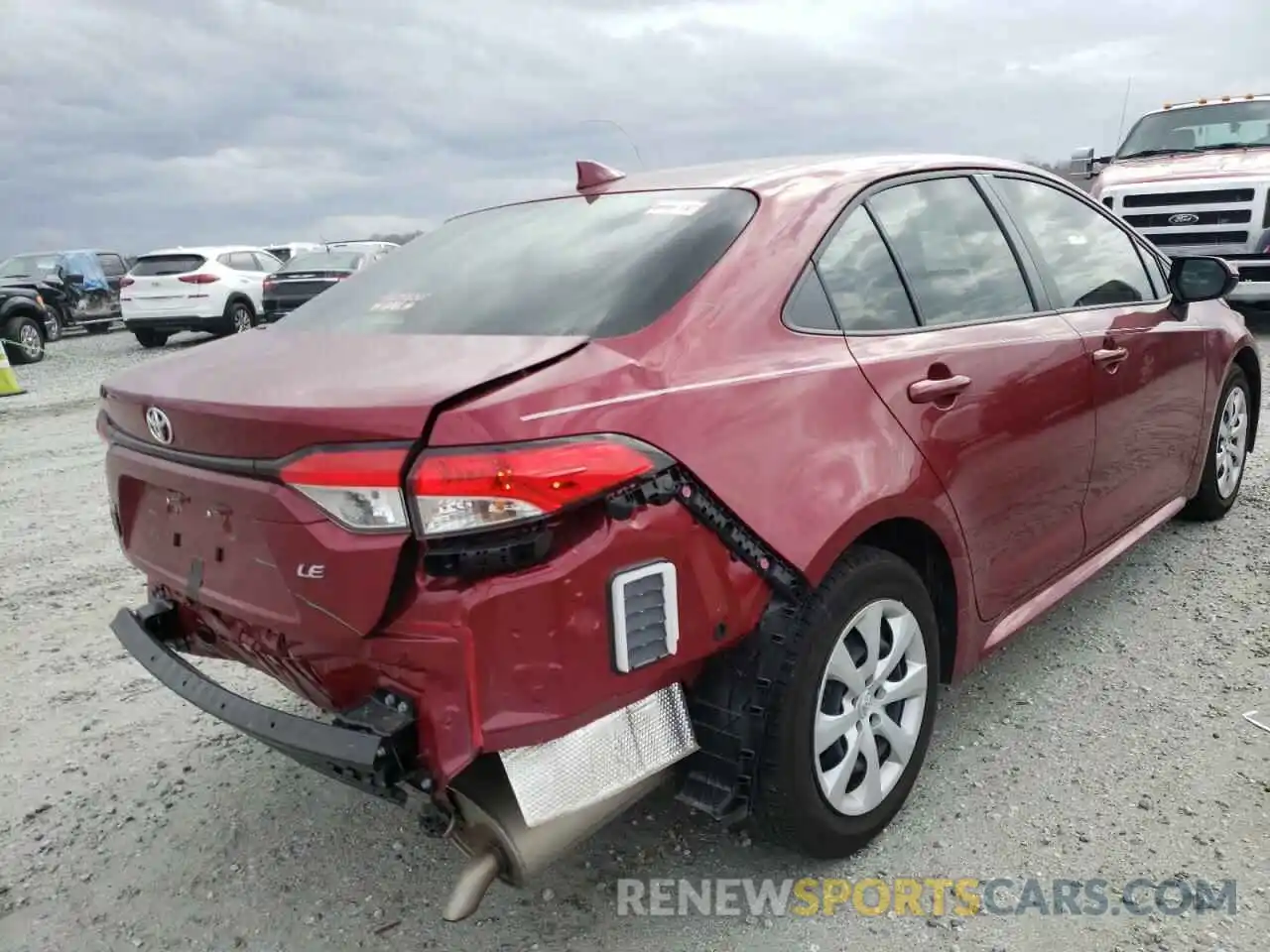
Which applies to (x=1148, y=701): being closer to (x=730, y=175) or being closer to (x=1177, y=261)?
(x=1177, y=261)

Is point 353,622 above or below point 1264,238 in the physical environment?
above

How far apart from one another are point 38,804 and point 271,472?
67.6 inches

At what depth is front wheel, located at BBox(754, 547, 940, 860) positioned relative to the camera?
2182 millimetres

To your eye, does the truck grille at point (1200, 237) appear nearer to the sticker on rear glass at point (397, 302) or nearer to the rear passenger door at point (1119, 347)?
the rear passenger door at point (1119, 347)

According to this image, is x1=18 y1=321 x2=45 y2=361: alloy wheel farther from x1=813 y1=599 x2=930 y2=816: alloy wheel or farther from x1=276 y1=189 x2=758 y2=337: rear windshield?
x1=813 y1=599 x2=930 y2=816: alloy wheel

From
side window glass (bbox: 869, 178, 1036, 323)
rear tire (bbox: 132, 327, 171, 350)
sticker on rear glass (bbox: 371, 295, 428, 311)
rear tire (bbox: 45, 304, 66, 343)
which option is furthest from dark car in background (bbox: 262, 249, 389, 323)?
side window glass (bbox: 869, 178, 1036, 323)

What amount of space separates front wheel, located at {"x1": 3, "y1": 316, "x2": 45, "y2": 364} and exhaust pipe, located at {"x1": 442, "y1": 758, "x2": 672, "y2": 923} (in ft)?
51.2

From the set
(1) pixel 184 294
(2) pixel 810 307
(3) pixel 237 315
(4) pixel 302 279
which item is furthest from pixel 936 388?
(3) pixel 237 315

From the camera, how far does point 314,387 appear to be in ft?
6.49

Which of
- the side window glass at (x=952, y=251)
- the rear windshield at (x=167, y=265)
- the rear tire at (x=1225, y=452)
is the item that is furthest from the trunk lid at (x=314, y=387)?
the rear windshield at (x=167, y=265)

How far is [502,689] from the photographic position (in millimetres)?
1830

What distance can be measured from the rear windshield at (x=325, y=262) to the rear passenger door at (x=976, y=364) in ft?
45.8

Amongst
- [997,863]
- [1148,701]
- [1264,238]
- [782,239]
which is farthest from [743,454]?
[1264,238]

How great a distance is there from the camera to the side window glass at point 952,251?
8.91 ft
